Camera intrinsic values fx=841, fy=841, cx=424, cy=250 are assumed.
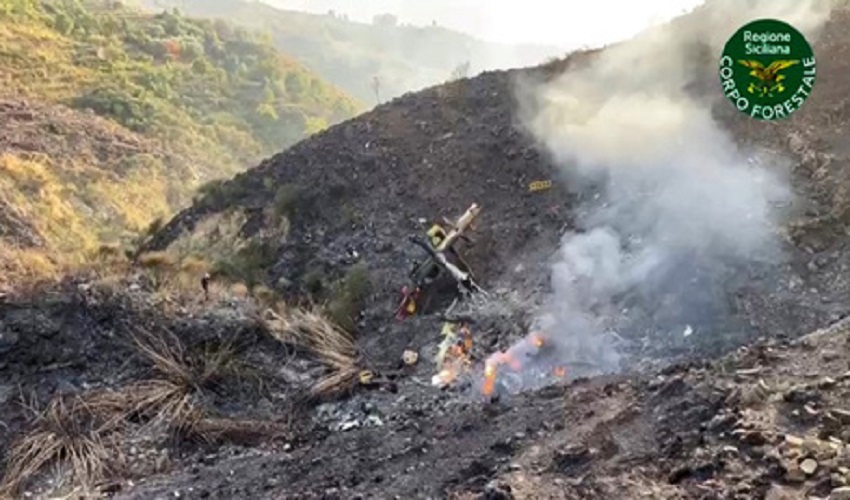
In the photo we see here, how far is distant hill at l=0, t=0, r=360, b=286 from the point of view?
20750 millimetres

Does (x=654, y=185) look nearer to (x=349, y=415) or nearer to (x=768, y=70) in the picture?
(x=768, y=70)

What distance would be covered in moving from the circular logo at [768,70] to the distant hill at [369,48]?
200ft

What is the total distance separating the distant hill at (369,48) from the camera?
7462 centimetres

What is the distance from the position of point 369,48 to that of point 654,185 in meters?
80.1

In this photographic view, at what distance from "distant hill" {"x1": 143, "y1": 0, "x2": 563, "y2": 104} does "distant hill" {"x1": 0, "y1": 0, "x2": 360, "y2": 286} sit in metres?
24.2

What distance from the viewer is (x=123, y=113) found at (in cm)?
2984

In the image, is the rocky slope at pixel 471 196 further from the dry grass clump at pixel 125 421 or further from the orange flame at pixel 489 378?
the dry grass clump at pixel 125 421

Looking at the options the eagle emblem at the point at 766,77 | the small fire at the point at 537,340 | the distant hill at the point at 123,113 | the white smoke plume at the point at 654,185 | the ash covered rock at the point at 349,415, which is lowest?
the distant hill at the point at 123,113

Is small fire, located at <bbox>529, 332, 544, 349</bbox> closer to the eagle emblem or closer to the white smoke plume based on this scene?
the white smoke plume

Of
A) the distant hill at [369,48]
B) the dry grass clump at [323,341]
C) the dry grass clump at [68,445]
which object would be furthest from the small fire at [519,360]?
the distant hill at [369,48]

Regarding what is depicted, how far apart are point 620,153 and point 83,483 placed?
631 cm

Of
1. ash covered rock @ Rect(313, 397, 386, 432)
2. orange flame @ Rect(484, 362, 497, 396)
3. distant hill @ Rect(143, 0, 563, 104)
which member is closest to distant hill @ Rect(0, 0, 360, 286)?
ash covered rock @ Rect(313, 397, 386, 432)

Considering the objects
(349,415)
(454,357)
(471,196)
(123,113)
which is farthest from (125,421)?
(123,113)

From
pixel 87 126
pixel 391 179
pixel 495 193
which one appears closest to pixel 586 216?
pixel 495 193
